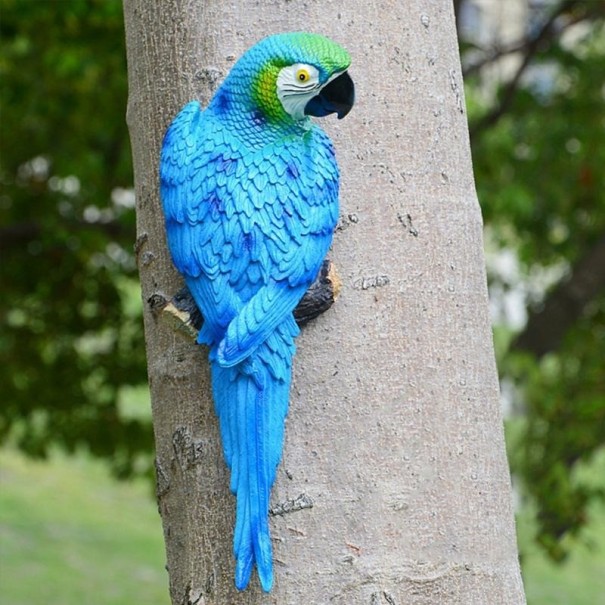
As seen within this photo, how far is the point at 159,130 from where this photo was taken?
157 cm

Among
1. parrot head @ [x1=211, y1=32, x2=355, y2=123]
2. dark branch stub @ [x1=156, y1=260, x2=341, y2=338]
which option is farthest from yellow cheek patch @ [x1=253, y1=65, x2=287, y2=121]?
dark branch stub @ [x1=156, y1=260, x2=341, y2=338]

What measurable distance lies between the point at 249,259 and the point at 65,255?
337 cm

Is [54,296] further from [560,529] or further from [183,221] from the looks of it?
[183,221]

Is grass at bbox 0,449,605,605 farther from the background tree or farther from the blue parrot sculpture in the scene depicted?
the blue parrot sculpture

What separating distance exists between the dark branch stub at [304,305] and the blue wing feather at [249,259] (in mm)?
21

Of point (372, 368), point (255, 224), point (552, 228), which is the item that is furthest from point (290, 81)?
point (552, 228)

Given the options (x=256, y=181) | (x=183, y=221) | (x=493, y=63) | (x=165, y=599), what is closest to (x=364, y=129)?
(x=256, y=181)

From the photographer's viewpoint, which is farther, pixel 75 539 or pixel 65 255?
pixel 75 539

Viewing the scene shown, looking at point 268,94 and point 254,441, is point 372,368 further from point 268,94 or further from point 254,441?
point 268,94

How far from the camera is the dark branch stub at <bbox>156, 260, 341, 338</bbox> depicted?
4.77ft

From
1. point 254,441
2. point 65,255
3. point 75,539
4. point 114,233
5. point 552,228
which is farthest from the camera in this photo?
point 75,539

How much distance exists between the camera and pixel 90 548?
677cm

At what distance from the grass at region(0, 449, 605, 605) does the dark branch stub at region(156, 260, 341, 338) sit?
13.1ft

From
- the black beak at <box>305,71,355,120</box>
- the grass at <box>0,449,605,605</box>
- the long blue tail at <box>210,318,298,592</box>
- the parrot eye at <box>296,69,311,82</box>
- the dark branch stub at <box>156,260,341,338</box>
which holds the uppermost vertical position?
the parrot eye at <box>296,69,311,82</box>
